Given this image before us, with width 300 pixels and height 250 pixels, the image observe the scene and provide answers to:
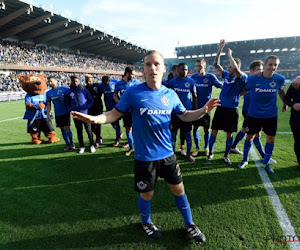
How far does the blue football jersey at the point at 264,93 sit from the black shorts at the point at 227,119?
501mm

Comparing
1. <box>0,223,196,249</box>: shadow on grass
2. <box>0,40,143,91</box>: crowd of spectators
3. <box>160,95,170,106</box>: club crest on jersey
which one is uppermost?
<box>0,40,143,91</box>: crowd of spectators

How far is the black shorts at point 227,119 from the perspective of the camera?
4.26 m

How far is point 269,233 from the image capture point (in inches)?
94.3

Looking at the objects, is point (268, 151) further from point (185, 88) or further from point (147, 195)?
point (147, 195)

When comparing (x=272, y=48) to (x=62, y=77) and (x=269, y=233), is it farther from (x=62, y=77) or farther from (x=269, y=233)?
(x=269, y=233)

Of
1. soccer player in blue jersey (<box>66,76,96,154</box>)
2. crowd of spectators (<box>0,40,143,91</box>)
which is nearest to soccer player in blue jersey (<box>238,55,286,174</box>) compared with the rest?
soccer player in blue jersey (<box>66,76,96,154</box>)

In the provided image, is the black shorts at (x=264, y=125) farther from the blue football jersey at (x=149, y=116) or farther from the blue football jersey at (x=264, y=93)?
the blue football jersey at (x=149, y=116)

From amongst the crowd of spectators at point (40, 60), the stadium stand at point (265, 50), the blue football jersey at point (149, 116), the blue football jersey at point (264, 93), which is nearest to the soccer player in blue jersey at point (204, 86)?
the blue football jersey at point (264, 93)

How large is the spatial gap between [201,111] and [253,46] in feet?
211

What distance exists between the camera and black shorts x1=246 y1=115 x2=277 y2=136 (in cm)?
369

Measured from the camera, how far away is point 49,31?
31.9m

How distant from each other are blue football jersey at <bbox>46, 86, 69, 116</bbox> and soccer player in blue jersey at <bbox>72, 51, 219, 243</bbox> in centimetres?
398

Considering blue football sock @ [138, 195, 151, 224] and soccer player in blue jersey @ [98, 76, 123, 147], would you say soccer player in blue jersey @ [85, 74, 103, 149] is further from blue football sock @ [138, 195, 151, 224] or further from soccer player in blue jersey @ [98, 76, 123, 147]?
blue football sock @ [138, 195, 151, 224]

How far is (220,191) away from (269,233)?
95 cm
